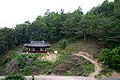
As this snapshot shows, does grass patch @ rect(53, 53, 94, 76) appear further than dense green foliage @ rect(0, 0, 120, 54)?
No

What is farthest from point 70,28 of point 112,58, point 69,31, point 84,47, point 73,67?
point 112,58

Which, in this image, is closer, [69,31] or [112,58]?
[112,58]

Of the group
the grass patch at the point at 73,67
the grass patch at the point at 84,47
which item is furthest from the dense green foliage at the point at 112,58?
the grass patch at the point at 84,47

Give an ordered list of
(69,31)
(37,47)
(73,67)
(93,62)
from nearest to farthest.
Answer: (73,67) → (93,62) → (37,47) → (69,31)

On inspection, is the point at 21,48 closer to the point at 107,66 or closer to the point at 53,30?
the point at 53,30

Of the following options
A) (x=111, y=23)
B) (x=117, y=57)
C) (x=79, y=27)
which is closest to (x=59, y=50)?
(x=79, y=27)

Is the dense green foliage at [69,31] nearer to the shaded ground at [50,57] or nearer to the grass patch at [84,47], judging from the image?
the grass patch at [84,47]

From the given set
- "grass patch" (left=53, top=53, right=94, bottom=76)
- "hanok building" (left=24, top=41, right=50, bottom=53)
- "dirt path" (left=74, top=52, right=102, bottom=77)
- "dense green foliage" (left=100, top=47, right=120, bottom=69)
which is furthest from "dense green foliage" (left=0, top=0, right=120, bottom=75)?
"hanok building" (left=24, top=41, right=50, bottom=53)

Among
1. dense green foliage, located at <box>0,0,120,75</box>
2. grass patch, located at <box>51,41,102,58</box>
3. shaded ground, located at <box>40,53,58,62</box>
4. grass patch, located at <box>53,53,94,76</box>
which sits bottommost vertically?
grass patch, located at <box>53,53,94,76</box>

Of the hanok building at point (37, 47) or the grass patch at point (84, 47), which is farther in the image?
the hanok building at point (37, 47)

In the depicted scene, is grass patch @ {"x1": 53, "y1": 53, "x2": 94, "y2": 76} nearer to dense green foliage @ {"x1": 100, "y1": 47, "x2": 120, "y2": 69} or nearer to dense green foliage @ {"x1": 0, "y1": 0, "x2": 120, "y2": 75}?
dense green foliage @ {"x1": 0, "y1": 0, "x2": 120, "y2": 75}

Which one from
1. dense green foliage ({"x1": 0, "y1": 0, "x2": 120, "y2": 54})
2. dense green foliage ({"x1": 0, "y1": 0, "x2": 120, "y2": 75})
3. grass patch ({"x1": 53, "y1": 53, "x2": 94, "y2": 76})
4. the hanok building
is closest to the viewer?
grass patch ({"x1": 53, "y1": 53, "x2": 94, "y2": 76})

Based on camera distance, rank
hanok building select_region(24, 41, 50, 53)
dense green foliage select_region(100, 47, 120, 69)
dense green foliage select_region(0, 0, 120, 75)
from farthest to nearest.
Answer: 1. hanok building select_region(24, 41, 50, 53)
2. dense green foliage select_region(0, 0, 120, 75)
3. dense green foliage select_region(100, 47, 120, 69)

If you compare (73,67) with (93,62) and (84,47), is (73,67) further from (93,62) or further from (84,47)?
(84,47)
